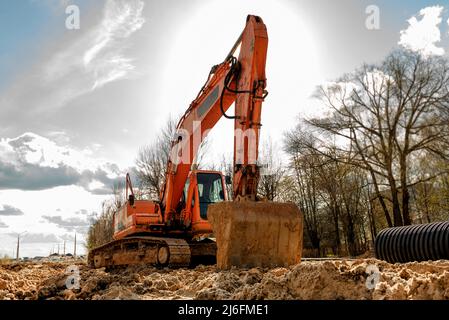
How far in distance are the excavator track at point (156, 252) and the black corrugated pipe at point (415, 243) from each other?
13.5 ft

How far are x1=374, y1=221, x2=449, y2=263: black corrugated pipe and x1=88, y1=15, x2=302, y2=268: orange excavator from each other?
8.78ft

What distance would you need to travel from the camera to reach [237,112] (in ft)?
28.2

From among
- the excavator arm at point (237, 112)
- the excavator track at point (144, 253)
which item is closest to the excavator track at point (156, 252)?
the excavator track at point (144, 253)

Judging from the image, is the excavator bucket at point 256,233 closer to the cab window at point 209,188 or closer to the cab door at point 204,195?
the cab door at point 204,195

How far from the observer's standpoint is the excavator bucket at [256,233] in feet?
24.1

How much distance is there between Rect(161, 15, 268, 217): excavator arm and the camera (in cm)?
788

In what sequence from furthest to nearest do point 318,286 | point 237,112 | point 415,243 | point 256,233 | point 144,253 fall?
point 144,253, point 415,243, point 237,112, point 256,233, point 318,286

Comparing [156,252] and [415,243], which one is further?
[156,252]

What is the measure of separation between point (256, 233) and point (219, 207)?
28.4 inches

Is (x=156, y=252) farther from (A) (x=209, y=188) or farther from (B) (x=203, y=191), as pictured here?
(A) (x=209, y=188)

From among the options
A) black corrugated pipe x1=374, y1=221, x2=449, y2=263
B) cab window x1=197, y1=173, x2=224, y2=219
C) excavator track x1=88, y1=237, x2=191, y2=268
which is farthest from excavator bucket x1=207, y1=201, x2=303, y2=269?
cab window x1=197, y1=173, x2=224, y2=219

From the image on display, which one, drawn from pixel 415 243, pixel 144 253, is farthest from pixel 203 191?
pixel 415 243
